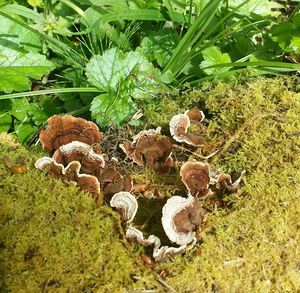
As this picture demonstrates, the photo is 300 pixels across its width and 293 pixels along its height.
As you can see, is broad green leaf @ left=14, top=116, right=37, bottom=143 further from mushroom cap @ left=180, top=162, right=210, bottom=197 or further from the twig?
the twig

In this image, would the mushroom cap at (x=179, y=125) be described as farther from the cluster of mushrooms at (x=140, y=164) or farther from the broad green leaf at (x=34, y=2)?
the broad green leaf at (x=34, y=2)

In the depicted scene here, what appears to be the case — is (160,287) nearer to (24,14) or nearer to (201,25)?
(201,25)

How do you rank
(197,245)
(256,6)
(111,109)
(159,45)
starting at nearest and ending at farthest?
(197,245), (111,109), (159,45), (256,6)

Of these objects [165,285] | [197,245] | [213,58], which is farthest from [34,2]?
[165,285]

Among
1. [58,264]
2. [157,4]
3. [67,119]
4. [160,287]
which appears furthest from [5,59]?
[160,287]

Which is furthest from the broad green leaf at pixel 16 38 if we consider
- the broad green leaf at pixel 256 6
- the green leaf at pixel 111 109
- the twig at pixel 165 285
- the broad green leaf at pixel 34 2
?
the twig at pixel 165 285

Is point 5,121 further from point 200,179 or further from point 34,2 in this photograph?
point 200,179

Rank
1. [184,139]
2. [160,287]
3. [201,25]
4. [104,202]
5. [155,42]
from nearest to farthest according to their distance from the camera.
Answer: [160,287]
[104,202]
[184,139]
[201,25]
[155,42]
